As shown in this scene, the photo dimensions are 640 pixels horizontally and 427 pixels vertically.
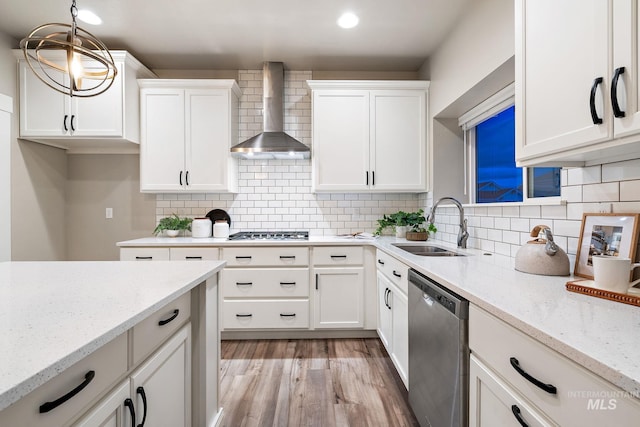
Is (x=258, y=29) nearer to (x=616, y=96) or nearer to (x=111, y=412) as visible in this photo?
(x=616, y=96)

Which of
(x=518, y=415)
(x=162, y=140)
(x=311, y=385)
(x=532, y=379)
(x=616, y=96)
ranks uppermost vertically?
(x=162, y=140)

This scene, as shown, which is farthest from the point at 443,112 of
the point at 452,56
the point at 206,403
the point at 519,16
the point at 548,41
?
the point at 206,403

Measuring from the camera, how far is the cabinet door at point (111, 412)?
75cm

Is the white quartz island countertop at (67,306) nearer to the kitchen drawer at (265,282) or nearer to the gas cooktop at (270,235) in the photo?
the kitchen drawer at (265,282)

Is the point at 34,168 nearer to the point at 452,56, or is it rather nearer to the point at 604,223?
the point at 452,56

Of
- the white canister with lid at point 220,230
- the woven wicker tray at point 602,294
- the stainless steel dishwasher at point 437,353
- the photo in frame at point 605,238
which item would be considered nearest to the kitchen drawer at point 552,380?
the stainless steel dishwasher at point 437,353

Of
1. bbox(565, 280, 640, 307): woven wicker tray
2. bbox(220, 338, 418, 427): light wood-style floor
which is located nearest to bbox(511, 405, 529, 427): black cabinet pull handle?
bbox(565, 280, 640, 307): woven wicker tray

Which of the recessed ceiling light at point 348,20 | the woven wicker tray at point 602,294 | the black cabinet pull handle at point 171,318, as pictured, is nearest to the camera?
the woven wicker tray at point 602,294

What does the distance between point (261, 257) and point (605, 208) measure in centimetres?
233

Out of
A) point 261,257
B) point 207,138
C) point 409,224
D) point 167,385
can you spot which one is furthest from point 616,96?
point 207,138

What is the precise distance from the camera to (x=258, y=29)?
2623mm

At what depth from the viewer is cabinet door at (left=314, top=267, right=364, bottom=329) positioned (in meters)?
2.83

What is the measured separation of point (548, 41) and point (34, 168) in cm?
396

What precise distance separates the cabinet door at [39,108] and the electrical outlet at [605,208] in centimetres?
385
